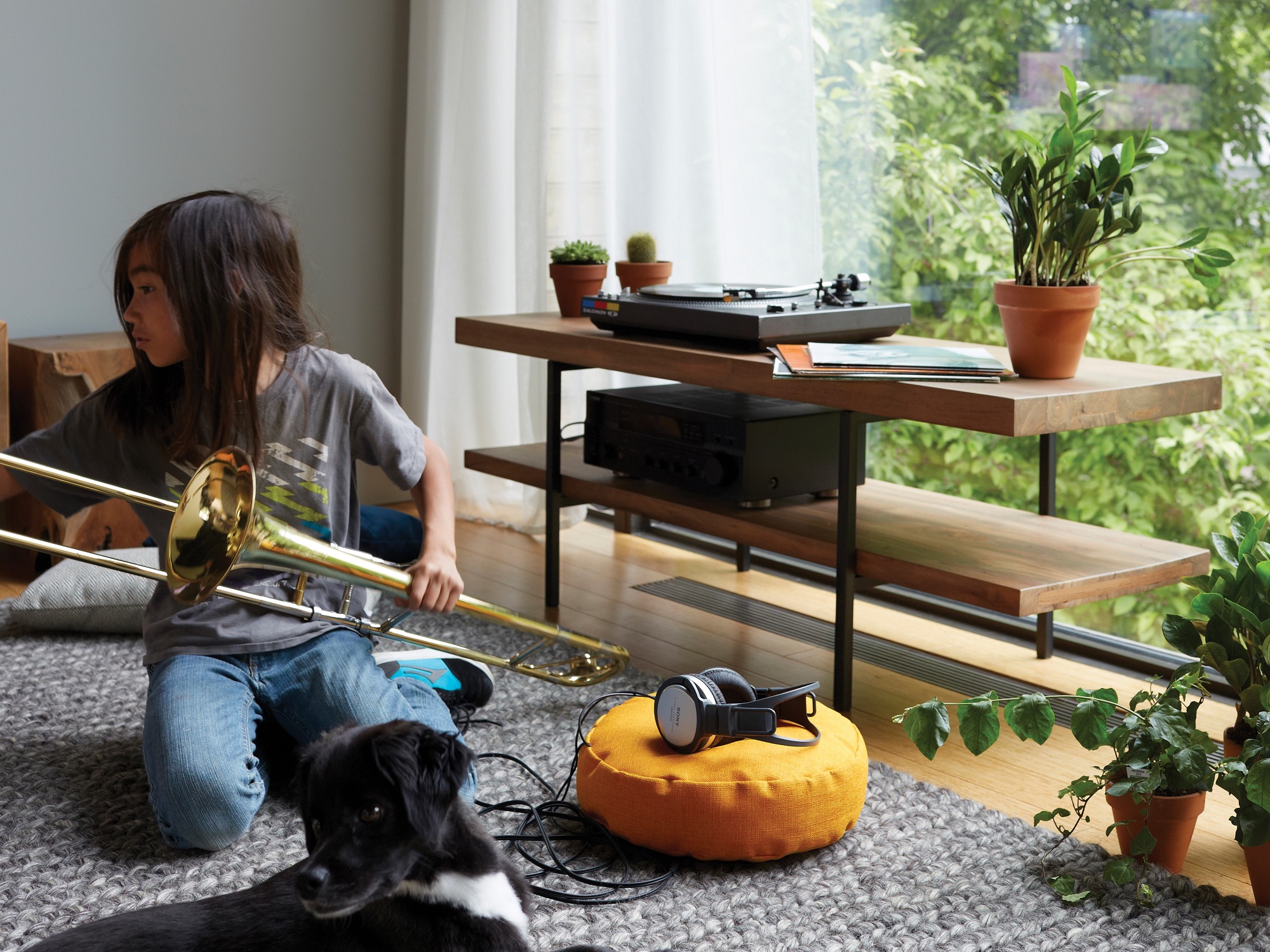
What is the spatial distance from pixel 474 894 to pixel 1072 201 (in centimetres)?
133

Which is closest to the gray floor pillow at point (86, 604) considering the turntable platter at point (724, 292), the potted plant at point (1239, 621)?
the turntable platter at point (724, 292)

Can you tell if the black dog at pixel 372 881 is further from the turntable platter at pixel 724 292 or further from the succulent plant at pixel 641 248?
the succulent plant at pixel 641 248

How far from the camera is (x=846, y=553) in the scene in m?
2.08

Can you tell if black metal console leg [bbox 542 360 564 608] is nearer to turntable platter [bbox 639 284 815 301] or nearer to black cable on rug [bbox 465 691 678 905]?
turntable platter [bbox 639 284 815 301]

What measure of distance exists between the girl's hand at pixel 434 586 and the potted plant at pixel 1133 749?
1.91ft

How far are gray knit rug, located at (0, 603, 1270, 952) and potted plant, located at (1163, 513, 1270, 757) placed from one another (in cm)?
24

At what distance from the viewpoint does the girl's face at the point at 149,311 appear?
164 centimetres

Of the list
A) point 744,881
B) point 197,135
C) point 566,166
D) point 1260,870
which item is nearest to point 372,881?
point 744,881

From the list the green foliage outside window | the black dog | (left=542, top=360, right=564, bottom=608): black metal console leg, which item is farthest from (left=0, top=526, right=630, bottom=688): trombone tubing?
the green foliage outside window

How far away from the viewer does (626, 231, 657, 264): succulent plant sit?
266cm

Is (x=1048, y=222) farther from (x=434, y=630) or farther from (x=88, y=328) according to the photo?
(x=88, y=328)

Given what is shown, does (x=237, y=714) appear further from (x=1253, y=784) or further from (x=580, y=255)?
(x=580, y=255)

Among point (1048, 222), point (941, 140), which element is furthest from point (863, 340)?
point (941, 140)

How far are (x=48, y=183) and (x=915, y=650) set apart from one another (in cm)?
233
